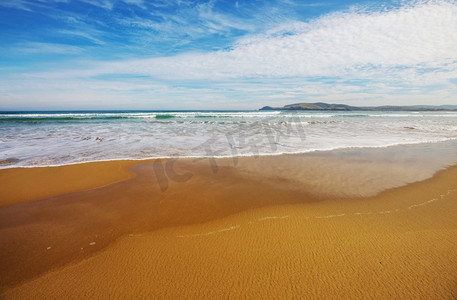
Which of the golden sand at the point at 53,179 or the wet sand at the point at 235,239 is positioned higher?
the golden sand at the point at 53,179

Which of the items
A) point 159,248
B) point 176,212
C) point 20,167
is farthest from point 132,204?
point 20,167

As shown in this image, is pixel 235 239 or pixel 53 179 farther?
pixel 53 179

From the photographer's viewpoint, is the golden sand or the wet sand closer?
the wet sand

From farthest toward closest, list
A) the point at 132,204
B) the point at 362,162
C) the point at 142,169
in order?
1. the point at 362,162
2. the point at 142,169
3. the point at 132,204

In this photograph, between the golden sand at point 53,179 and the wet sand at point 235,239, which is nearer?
the wet sand at point 235,239

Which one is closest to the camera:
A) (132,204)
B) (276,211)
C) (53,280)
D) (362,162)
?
(53,280)

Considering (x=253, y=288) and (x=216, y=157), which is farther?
(x=216, y=157)

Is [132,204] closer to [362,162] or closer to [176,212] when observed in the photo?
[176,212]

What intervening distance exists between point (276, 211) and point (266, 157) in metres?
4.20

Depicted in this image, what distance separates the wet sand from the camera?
234 centimetres

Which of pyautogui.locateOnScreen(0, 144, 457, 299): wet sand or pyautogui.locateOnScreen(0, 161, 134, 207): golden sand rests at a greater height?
Result: pyautogui.locateOnScreen(0, 161, 134, 207): golden sand

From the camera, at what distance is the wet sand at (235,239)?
92.1 inches

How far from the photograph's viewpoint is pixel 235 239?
3158 mm

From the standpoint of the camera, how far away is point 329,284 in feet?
7.63
